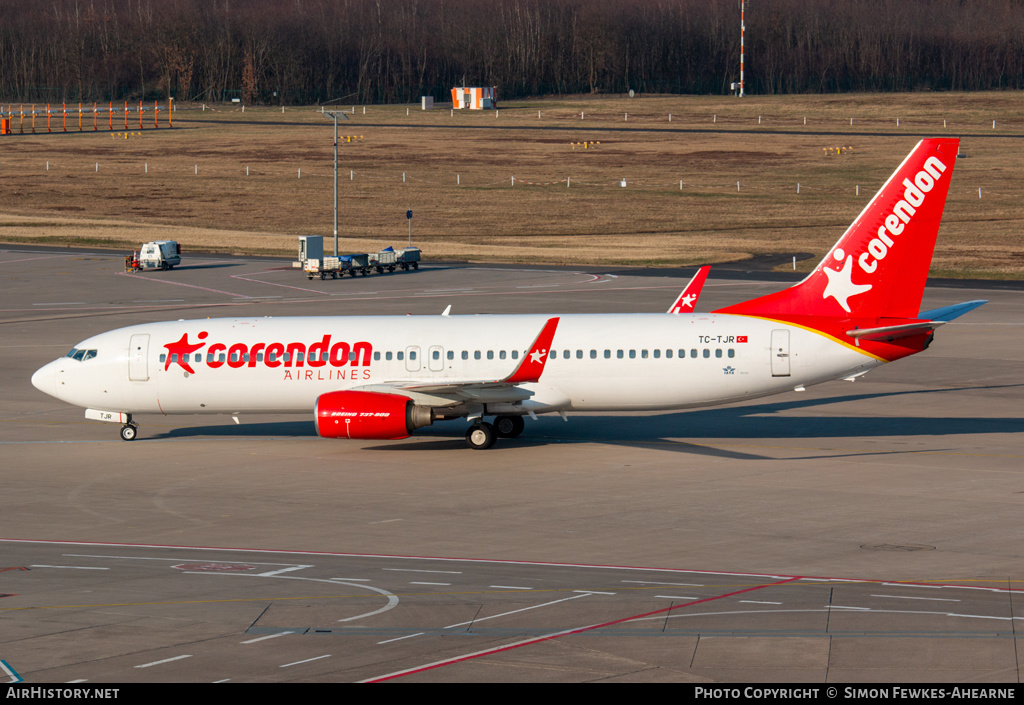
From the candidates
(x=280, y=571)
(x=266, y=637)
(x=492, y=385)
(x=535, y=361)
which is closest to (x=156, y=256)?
(x=492, y=385)

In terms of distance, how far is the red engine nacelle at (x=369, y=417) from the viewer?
39.5 metres

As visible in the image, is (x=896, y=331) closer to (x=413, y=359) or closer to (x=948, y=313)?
(x=948, y=313)

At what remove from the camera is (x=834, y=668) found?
20.3 metres

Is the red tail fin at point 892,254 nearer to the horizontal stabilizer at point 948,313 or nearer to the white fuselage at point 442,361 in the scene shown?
the horizontal stabilizer at point 948,313

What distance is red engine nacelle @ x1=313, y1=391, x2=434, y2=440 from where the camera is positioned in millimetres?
39469

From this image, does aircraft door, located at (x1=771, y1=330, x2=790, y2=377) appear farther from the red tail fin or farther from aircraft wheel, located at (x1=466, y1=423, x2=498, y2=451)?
aircraft wheel, located at (x1=466, y1=423, x2=498, y2=451)

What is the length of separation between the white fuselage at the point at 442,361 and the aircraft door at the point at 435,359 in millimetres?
33

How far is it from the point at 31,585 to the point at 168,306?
175 feet

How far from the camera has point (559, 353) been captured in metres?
41.2

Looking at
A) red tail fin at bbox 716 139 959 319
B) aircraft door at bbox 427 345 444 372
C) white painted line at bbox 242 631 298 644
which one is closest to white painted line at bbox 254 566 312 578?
white painted line at bbox 242 631 298 644

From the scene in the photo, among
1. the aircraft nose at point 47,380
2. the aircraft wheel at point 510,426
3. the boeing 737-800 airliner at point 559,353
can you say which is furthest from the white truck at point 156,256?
the aircraft wheel at point 510,426

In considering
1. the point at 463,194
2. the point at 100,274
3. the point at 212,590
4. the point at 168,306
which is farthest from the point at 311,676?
the point at 463,194

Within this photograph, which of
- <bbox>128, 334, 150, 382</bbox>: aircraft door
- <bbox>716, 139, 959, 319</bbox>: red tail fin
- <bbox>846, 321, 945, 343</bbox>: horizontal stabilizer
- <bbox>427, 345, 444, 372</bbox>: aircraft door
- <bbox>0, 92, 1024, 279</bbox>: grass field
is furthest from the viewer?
<bbox>0, 92, 1024, 279</bbox>: grass field
